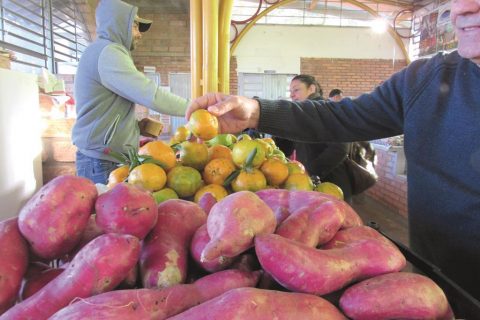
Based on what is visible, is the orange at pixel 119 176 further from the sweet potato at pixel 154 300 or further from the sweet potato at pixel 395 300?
the sweet potato at pixel 395 300

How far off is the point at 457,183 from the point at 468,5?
47cm

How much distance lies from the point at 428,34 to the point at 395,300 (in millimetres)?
9864

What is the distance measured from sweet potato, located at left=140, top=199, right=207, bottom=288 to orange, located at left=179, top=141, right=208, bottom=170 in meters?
0.69

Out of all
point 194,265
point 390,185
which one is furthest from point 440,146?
point 390,185

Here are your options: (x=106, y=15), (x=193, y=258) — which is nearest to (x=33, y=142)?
(x=106, y=15)

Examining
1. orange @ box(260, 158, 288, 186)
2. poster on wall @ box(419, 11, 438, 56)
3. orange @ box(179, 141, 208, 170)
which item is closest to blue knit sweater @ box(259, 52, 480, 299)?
orange @ box(260, 158, 288, 186)

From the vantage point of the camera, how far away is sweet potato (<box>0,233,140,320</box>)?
1.67ft

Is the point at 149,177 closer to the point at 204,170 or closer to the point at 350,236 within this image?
the point at 204,170

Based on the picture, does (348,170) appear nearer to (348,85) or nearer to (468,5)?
(468,5)

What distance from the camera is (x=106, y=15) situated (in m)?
2.21

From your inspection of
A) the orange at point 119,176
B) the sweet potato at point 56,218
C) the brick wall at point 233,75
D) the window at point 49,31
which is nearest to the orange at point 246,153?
the orange at point 119,176

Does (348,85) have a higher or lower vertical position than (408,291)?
higher

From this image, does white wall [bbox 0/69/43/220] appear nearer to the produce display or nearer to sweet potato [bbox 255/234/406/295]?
the produce display

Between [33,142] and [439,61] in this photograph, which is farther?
[33,142]
